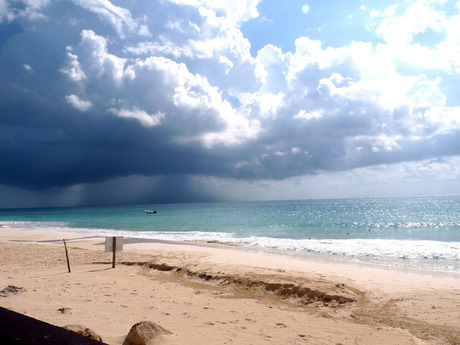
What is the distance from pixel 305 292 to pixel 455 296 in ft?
13.9

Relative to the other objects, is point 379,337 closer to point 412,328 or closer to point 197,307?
point 412,328

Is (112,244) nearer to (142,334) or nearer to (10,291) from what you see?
(10,291)

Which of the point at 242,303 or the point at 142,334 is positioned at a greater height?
the point at 142,334

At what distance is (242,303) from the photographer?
26.2 feet

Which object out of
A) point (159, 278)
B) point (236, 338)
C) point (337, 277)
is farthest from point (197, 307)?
point (337, 277)

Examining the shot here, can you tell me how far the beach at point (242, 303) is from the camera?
5926 mm

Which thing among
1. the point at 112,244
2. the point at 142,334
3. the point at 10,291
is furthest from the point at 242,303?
the point at 112,244

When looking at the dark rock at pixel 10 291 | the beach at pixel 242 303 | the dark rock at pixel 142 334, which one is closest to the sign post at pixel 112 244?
the beach at pixel 242 303

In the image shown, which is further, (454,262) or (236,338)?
(454,262)

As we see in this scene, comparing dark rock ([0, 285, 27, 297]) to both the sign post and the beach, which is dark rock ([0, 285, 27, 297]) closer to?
the beach

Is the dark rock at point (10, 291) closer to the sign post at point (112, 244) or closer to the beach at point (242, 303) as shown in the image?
the beach at point (242, 303)

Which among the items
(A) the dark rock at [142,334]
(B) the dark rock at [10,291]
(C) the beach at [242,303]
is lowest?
(C) the beach at [242,303]

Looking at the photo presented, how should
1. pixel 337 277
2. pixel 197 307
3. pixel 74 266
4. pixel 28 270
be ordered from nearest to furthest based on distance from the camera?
pixel 197 307 → pixel 337 277 → pixel 28 270 → pixel 74 266

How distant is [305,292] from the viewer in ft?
28.2
